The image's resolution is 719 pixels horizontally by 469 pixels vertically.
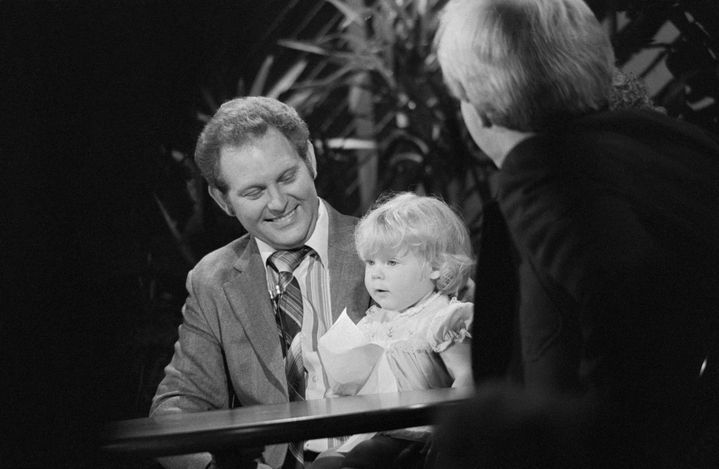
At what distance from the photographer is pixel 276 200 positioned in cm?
255

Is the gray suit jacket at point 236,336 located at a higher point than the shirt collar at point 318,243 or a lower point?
lower

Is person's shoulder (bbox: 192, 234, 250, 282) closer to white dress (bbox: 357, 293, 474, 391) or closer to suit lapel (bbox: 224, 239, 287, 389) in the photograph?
suit lapel (bbox: 224, 239, 287, 389)

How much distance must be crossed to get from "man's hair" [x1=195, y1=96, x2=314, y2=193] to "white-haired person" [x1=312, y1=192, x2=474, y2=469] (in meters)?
0.32

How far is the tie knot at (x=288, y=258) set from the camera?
2635 mm

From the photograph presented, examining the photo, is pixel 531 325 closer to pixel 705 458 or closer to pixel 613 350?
pixel 613 350

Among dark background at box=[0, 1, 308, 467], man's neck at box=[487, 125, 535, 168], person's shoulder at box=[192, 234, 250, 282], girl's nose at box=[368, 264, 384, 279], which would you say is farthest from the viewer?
person's shoulder at box=[192, 234, 250, 282]

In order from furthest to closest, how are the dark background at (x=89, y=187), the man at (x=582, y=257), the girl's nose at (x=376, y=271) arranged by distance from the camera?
the girl's nose at (x=376, y=271) < the dark background at (x=89, y=187) < the man at (x=582, y=257)

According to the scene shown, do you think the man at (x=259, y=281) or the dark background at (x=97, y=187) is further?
the man at (x=259, y=281)

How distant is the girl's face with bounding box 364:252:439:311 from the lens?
2463 mm

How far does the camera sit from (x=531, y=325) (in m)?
1.60

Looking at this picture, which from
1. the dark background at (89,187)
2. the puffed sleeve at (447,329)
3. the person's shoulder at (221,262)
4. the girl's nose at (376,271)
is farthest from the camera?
the person's shoulder at (221,262)

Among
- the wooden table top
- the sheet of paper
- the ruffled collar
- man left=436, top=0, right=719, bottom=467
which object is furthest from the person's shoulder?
man left=436, top=0, right=719, bottom=467

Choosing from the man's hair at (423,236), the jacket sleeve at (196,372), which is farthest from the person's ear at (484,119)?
the jacket sleeve at (196,372)

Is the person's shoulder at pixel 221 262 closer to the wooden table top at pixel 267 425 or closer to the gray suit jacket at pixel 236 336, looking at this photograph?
the gray suit jacket at pixel 236 336
